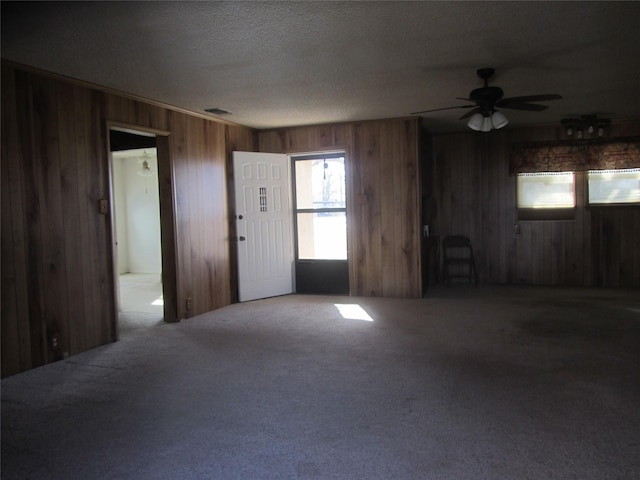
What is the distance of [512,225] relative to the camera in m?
7.01

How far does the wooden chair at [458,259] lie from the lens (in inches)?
277

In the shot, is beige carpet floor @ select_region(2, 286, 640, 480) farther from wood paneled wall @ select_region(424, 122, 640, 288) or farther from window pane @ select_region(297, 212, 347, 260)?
wood paneled wall @ select_region(424, 122, 640, 288)

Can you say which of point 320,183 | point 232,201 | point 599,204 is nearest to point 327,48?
point 232,201

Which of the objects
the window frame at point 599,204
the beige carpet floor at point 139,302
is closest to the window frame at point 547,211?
the window frame at point 599,204

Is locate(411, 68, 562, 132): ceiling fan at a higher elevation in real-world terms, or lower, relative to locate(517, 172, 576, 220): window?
higher

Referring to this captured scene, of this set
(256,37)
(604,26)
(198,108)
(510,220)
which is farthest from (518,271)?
(256,37)

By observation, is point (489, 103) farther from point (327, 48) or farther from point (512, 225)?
point (512, 225)

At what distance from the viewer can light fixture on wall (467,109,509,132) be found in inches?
163

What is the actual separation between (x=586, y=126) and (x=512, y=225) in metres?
1.65

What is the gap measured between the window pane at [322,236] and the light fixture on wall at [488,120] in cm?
269

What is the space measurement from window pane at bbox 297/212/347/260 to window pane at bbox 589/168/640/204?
3.61 metres

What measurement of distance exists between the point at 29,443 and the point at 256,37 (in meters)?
2.72

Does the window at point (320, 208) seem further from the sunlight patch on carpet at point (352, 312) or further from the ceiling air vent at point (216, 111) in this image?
the ceiling air vent at point (216, 111)

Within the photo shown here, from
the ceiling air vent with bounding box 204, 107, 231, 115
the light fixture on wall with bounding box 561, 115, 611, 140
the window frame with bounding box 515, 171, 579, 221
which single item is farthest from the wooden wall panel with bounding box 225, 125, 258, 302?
the light fixture on wall with bounding box 561, 115, 611, 140
